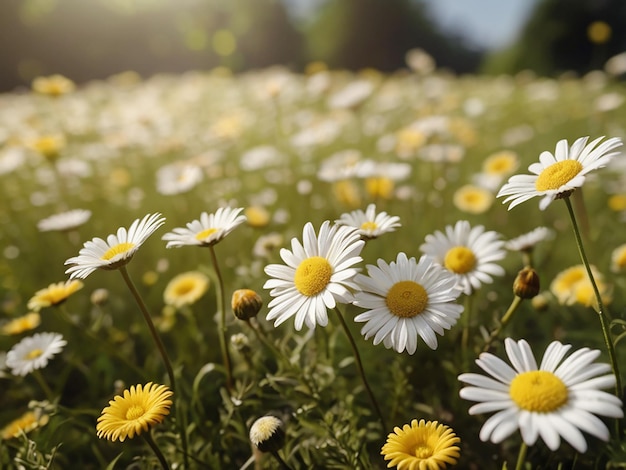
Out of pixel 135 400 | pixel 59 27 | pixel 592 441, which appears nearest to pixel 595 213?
pixel 592 441

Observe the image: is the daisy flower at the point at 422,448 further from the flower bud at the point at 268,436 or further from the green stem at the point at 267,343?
the green stem at the point at 267,343

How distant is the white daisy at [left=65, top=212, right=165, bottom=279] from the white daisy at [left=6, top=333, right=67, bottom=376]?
0.38 m

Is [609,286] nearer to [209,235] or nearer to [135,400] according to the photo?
[209,235]

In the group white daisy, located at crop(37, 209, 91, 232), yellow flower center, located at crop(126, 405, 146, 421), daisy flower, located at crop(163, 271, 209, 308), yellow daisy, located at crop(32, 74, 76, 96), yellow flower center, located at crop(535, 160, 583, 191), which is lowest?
yellow flower center, located at crop(126, 405, 146, 421)

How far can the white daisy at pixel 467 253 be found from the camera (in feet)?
4.41

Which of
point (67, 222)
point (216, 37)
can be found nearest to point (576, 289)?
point (67, 222)

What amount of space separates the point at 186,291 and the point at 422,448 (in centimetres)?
109

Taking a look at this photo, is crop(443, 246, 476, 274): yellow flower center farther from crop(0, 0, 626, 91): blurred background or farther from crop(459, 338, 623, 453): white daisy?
crop(0, 0, 626, 91): blurred background

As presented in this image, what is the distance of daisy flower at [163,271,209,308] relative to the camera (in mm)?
1683

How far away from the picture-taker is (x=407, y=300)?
1082mm

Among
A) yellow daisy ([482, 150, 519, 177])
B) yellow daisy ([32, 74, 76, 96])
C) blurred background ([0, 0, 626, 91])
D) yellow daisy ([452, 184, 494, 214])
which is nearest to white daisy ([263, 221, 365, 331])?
yellow daisy ([452, 184, 494, 214])

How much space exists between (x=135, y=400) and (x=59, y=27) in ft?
76.8

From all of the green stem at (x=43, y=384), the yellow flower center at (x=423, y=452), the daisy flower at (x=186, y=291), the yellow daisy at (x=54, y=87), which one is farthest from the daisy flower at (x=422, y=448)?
the yellow daisy at (x=54, y=87)

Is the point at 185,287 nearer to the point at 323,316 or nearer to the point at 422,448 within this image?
the point at 323,316
